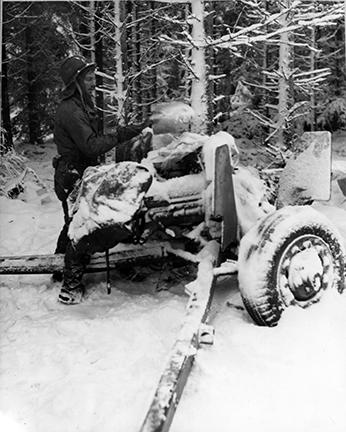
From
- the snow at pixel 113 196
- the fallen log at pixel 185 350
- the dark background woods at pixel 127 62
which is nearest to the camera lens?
the fallen log at pixel 185 350

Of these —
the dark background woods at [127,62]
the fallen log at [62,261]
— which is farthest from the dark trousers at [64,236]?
the dark background woods at [127,62]

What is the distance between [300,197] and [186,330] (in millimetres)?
1994

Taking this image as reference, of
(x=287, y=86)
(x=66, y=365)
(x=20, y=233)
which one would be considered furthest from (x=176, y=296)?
(x=287, y=86)

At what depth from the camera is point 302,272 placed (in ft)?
10.5

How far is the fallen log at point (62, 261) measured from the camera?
421 centimetres

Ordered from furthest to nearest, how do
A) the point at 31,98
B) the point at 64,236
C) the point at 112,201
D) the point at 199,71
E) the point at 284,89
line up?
the point at 31,98, the point at 284,89, the point at 199,71, the point at 64,236, the point at 112,201

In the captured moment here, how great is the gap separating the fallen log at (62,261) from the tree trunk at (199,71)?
4.01 m

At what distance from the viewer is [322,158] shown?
13.3 feet

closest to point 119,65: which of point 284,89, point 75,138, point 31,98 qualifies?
point 31,98

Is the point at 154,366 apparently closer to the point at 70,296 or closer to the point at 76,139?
the point at 70,296

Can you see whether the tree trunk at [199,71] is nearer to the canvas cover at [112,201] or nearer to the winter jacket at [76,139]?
the winter jacket at [76,139]

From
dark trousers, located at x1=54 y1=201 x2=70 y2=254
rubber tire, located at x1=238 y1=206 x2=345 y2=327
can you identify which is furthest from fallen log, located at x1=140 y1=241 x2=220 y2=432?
dark trousers, located at x1=54 y1=201 x2=70 y2=254

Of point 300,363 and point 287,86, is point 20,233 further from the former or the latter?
point 287,86

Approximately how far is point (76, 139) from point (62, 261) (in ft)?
3.44
